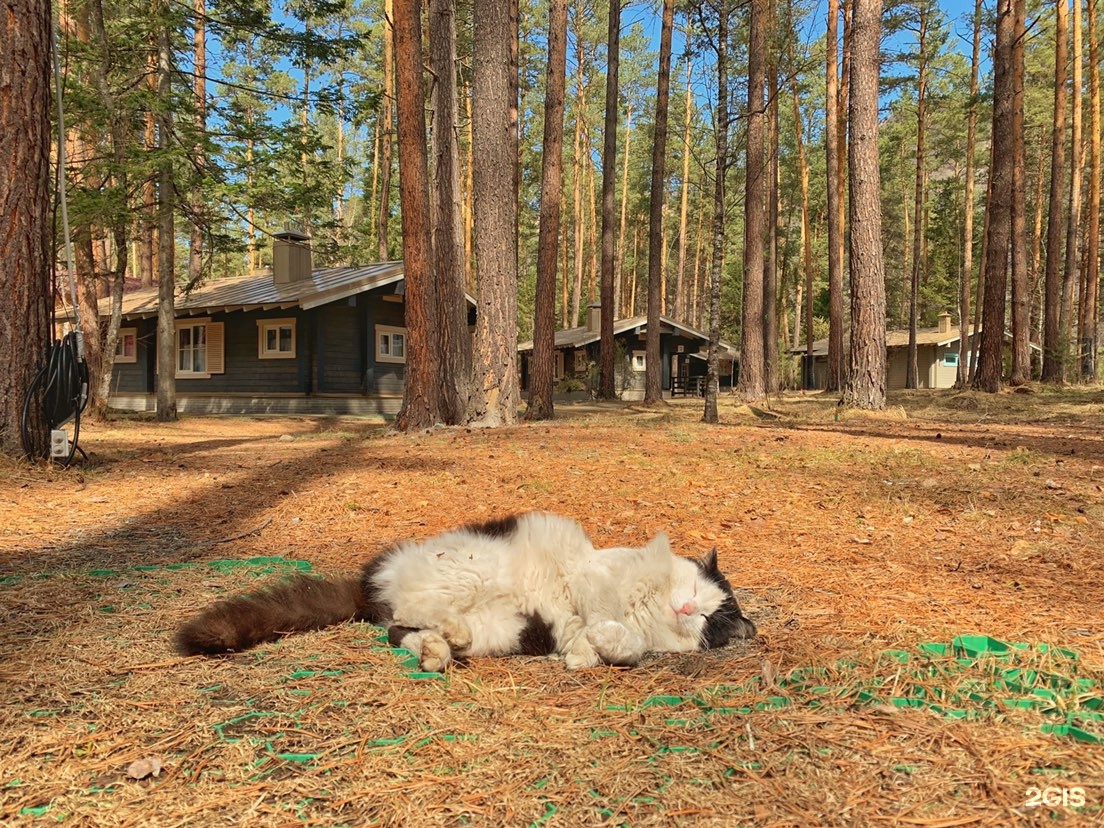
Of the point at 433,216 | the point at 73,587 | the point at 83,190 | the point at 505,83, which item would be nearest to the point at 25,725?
the point at 73,587

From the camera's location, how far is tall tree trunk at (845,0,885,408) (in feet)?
37.9

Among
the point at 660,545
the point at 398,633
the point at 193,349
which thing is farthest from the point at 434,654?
the point at 193,349

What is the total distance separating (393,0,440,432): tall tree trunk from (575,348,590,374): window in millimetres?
23889

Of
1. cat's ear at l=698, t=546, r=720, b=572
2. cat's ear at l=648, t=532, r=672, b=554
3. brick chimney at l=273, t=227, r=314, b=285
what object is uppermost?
brick chimney at l=273, t=227, r=314, b=285

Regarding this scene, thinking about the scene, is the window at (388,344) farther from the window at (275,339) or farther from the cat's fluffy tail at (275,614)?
the cat's fluffy tail at (275,614)

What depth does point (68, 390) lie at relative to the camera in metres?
5.87

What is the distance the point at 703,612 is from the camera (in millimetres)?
2557

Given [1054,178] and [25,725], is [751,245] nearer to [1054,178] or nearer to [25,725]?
[1054,178]

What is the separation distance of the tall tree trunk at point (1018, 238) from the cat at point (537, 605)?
18223 millimetres

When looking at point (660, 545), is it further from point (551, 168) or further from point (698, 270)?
point (698, 270)

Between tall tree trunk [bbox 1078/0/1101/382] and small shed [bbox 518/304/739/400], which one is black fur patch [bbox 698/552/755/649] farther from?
small shed [bbox 518/304/739/400]

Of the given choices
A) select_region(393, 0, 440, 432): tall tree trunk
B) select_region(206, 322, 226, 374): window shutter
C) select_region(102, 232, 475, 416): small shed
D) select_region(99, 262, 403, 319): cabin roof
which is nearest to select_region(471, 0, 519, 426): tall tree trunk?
select_region(393, 0, 440, 432): tall tree trunk

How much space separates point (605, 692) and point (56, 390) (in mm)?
5947

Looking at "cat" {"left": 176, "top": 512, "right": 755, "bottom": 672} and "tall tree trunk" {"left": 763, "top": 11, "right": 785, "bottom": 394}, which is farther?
"tall tree trunk" {"left": 763, "top": 11, "right": 785, "bottom": 394}
